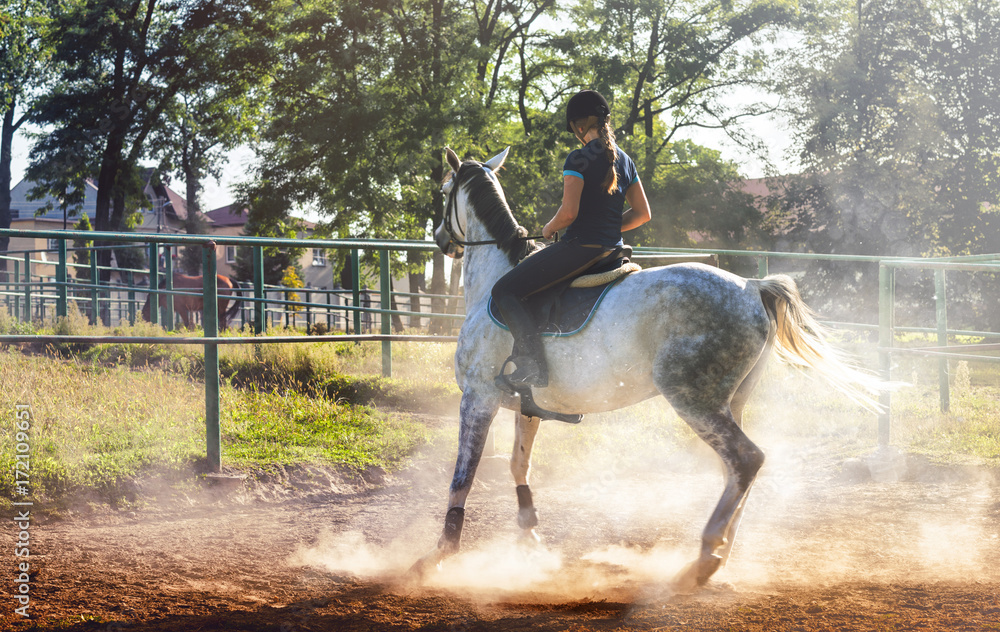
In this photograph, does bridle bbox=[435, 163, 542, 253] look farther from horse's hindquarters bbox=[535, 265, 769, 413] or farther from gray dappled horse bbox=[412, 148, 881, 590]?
horse's hindquarters bbox=[535, 265, 769, 413]

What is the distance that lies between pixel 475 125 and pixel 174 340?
50.3ft

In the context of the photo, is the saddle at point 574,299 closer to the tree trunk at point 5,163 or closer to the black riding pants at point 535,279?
the black riding pants at point 535,279

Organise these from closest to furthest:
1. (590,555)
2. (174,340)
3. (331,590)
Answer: (331,590)
(590,555)
(174,340)

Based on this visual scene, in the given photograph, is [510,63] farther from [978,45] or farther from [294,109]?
[978,45]

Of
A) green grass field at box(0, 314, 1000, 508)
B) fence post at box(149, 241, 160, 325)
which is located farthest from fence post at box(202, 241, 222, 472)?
fence post at box(149, 241, 160, 325)

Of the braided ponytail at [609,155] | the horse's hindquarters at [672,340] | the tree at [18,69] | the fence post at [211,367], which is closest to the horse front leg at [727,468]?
the horse's hindquarters at [672,340]

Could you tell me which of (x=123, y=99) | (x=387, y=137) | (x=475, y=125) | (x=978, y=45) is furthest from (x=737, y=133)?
(x=123, y=99)

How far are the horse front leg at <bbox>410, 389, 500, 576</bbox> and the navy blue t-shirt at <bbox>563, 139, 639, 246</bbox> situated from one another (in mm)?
1030

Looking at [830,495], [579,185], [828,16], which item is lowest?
[830,495]

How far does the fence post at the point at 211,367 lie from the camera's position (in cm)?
549

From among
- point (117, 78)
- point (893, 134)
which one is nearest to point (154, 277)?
point (117, 78)

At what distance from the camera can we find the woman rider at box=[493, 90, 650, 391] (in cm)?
403

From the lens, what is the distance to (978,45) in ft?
86.0

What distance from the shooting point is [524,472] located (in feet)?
15.3
